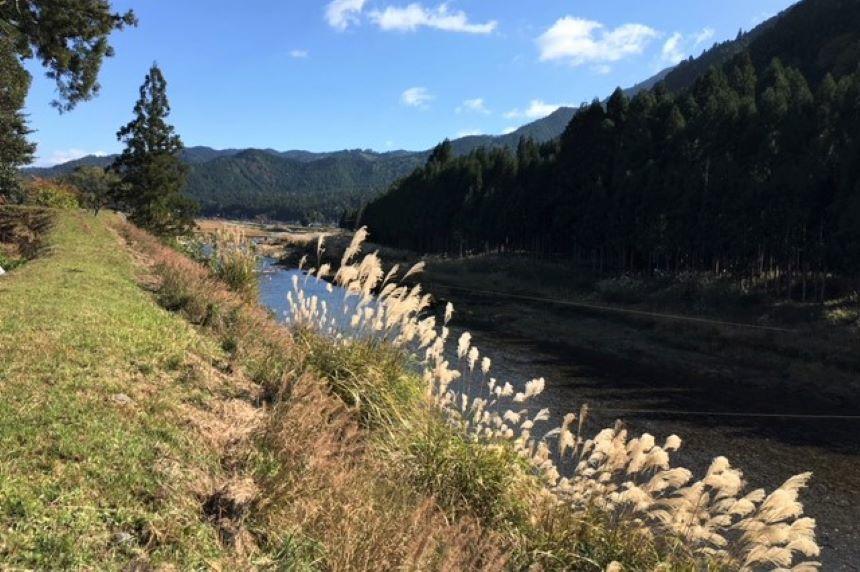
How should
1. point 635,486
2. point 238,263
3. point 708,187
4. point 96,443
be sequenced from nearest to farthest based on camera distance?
point 96,443
point 635,486
point 238,263
point 708,187

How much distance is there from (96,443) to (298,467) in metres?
1.40

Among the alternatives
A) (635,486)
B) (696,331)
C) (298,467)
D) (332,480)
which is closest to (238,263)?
(298,467)

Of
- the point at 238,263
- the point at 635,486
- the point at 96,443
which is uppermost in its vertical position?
the point at 238,263

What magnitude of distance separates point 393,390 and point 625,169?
4235cm

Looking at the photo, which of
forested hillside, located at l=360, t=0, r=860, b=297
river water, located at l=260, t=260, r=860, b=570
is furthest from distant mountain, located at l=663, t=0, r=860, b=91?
river water, located at l=260, t=260, r=860, b=570

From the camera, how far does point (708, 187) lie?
36.8 metres

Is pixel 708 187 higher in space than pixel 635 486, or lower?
higher

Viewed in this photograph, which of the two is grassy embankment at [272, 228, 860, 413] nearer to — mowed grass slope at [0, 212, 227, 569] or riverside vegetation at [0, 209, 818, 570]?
riverside vegetation at [0, 209, 818, 570]

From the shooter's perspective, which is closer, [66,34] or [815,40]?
[66,34]

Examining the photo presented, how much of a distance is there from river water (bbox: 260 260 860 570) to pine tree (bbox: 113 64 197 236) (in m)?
16.0

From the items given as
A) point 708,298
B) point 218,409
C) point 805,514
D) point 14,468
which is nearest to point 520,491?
point 218,409

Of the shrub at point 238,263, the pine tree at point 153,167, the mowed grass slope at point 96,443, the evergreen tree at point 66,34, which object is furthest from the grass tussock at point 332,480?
the pine tree at point 153,167

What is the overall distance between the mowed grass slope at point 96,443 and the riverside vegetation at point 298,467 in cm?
1

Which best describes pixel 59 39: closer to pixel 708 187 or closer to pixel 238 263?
pixel 238 263
